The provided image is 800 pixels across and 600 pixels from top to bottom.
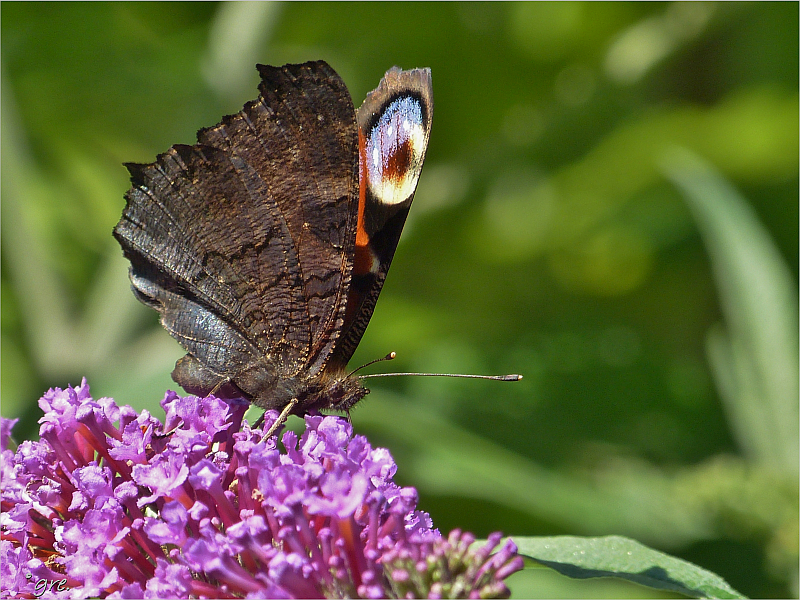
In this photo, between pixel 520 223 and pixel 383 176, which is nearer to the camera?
pixel 383 176

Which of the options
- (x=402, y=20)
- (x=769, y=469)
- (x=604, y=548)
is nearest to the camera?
(x=604, y=548)

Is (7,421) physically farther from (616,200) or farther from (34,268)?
(616,200)

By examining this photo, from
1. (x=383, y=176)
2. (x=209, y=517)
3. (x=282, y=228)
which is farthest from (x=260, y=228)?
(x=209, y=517)

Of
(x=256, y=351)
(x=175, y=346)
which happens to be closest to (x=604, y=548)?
(x=256, y=351)

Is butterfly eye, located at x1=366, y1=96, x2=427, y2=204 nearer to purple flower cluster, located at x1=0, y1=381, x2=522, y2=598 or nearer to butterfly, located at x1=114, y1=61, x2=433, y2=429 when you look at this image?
butterfly, located at x1=114, y1=61, x2=433, y2=429

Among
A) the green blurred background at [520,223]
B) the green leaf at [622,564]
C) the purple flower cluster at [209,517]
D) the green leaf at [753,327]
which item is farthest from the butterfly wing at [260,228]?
the green leaf at [753,327]

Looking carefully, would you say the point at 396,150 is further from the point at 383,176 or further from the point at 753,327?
the point at 753,327
